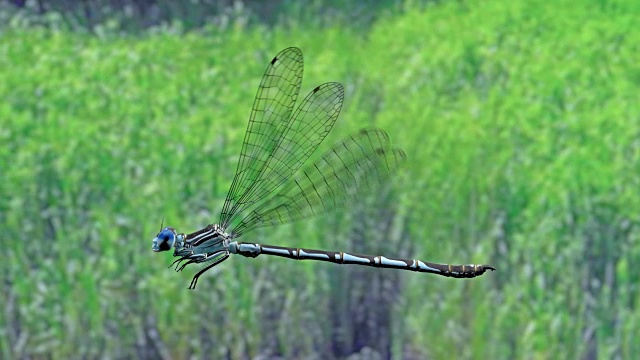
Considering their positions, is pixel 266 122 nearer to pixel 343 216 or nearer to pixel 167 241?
pixel 167 241

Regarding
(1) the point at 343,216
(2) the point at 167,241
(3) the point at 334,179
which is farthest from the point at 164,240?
(1) the point at 343,216

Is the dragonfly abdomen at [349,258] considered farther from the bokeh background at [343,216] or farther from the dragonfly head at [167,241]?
the bokeh background at [343,216]

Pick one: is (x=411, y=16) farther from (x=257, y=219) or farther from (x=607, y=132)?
(x=257, y=219)

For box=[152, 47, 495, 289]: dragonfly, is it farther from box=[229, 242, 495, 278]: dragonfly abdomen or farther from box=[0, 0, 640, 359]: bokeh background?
box=[0, 0, 640, 359]: bokeh background

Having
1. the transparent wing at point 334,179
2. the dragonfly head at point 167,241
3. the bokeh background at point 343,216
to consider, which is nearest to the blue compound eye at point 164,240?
the dragonfly head at point 167,241

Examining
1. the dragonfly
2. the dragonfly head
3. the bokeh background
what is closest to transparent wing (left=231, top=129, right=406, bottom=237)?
the dragonfly
